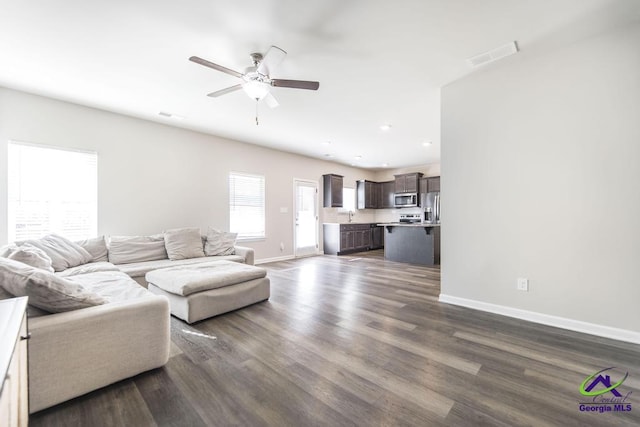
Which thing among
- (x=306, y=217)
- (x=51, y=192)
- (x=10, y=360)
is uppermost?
(x=51, y=192)

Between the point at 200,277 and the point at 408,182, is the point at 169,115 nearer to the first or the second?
the point at 200,277

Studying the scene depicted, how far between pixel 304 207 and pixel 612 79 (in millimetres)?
5876

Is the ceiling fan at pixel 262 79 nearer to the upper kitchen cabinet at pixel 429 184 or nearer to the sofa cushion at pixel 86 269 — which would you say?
the sofa cushion at pixel 86 269

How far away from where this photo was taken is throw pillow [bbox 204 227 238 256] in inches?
177

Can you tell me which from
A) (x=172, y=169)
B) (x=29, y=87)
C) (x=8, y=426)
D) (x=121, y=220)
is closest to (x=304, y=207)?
(x=172, y=169)

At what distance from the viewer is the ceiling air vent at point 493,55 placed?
8.27ft

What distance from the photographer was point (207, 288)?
9.36 ft

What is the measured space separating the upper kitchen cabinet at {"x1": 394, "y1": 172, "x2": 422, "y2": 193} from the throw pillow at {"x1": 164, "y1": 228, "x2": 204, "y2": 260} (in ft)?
21.2

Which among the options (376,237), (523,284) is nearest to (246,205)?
(376,237)

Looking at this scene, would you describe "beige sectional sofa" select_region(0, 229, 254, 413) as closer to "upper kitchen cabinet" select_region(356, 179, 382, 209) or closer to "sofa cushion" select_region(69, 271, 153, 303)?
"sofa cushion" select_region(69, 271, 153, 303)

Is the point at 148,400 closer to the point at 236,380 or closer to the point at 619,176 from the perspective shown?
the point at 236,380

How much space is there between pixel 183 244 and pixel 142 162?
157cm

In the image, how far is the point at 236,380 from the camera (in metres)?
1.81

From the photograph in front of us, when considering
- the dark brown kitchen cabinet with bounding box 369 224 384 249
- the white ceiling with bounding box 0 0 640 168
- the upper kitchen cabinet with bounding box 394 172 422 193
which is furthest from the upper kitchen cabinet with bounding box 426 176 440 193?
the white ceiling with bounding box 0 0 640 168
